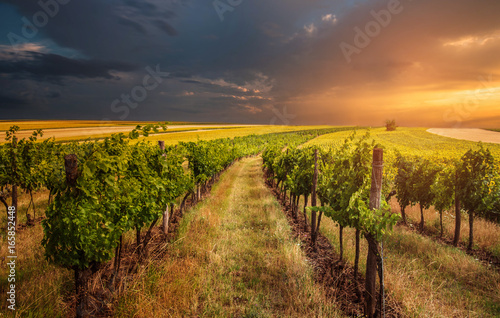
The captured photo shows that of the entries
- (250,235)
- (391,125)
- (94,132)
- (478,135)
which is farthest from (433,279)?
(391,125)

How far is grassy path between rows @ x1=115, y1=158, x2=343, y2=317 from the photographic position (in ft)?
14.1

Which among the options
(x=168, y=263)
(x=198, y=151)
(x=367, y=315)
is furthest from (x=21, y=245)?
(x=367, y=315)

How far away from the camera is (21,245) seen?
6430 mm

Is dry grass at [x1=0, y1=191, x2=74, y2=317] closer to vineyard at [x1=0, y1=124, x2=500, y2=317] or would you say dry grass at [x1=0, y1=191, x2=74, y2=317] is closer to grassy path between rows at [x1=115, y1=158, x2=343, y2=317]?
vineyard at [x1=0, y1=124, x2=500, y2=317]

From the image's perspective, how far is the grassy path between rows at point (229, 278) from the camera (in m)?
4.31

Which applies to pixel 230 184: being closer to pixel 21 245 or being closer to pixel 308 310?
pixel 21 245

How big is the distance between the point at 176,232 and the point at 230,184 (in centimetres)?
885

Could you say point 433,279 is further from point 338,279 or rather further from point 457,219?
point 457,219

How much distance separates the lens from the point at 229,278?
541cm

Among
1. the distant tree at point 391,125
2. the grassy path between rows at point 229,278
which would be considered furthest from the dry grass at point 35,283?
the distant tree at point 391,125

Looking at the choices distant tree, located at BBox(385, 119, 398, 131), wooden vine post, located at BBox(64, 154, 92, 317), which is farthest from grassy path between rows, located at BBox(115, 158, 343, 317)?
distant tree, located at BBox(385, 119, 398, 131)

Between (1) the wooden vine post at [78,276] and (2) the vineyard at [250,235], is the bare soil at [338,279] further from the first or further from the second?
Answer: (1) the wooden vine post at [78,276]

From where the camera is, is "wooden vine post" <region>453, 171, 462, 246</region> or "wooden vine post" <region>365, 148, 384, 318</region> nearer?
"wooden vine post" <region>365, 148, 384, 318</region>

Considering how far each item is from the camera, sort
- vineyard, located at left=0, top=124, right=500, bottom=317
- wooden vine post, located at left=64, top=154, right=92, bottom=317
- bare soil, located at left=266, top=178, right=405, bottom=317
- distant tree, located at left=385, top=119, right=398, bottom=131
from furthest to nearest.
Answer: distant tree, located at left=385, top=119, right=398, bottom=131 → bare soil, located at left=266, top=178, right=405, bottom=317 → vineyard, located at left=0, top=124, right=500, bottom=317 → wooden vine post, located at left=64, top=154, right=92, bottom=317
